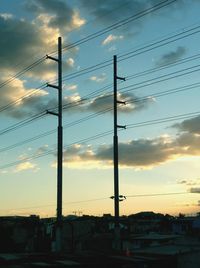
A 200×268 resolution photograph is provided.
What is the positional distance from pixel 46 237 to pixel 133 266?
172 feet

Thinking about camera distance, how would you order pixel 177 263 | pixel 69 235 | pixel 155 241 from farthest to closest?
pixel 69 235, pixel 155 241, pixel 177 263

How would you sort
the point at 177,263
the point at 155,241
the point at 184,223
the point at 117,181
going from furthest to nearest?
1. the point at 184,223
2. the point at 155,241
3. the point at 117,181
4. the point at 177,263

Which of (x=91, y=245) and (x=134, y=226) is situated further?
(x=134, y=226)

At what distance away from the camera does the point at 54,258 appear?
26984mm

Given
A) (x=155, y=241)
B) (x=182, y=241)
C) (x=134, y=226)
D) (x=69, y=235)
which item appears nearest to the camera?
(x=182, y=241)

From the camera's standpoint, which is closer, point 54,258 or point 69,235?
point 54,258

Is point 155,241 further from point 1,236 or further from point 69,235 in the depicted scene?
point 1,236

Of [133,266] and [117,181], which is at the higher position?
[117,181]

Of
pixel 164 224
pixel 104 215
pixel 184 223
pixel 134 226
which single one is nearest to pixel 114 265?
pixel 184 223

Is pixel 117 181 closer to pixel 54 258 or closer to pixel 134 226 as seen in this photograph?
pixel 54 258

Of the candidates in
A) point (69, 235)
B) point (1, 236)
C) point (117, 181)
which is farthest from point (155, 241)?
point (1, 236)

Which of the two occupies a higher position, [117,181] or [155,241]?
[117,181]

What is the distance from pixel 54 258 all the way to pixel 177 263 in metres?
8.80

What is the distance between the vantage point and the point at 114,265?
25.8 m
